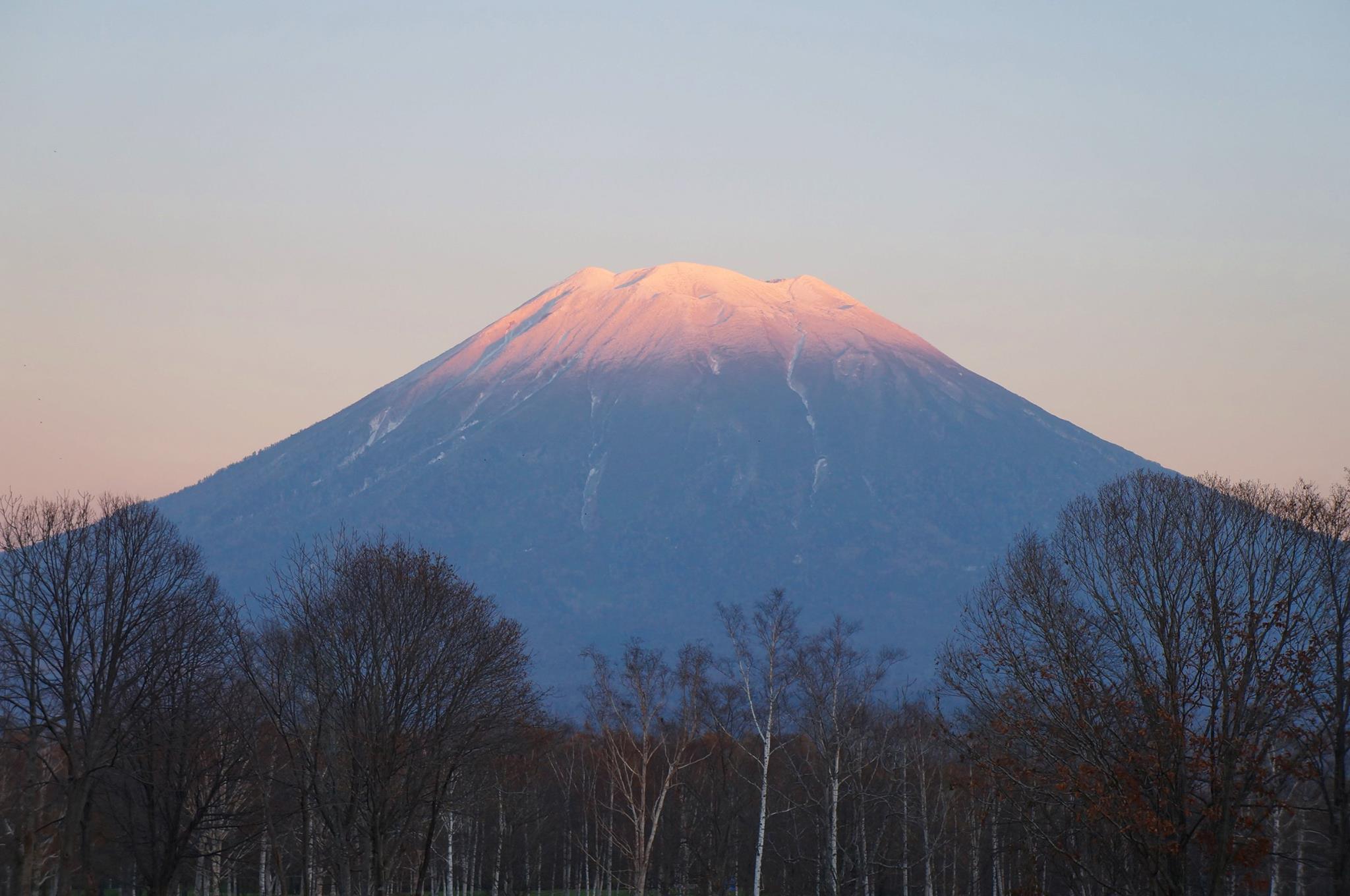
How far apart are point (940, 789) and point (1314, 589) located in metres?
35.1

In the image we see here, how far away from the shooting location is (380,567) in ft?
112

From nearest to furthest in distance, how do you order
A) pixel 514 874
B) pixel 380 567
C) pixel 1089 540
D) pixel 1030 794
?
pixel 1030 794, pixel 1089 540, pixel 380 567, pixel 514 874

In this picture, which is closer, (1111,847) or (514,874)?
(1111,847)

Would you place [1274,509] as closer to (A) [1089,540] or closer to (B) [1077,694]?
(A) [1089,540]

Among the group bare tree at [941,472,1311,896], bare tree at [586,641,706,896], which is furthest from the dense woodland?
bare tree at [586,641,706,896]

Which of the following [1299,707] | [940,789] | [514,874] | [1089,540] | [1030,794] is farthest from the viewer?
[514,874]

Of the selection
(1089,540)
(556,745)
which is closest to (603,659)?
(556,745)

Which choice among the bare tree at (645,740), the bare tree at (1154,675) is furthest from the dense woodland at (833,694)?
the bare tree at (645,740)

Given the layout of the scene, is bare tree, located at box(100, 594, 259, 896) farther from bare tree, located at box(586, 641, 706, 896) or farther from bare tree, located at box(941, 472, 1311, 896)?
bare tree, located at box(941, 472, 1311, 896)

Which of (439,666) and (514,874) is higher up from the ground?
(439,666)

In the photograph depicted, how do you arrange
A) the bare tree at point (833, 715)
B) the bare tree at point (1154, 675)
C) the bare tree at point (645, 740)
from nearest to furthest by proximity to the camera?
the bare tree at point (1154, 675) → the bare tree at point (833, 715) → the bare tree at point (645, 740)

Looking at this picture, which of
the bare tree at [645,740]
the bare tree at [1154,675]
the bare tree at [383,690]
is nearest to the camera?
the bare tree at [1154,675]

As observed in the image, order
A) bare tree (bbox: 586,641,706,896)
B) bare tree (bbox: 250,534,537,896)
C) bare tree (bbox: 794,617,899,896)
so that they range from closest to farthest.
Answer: bare tree (bbox: 250,534,537,896) < bare tree (bbox: 794,617,899,896) < bare tree (bbox: 586,641,706,896)

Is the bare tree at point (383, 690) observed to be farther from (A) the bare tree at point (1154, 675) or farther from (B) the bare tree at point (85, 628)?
(A) the bare tree at point (1154, 675)
